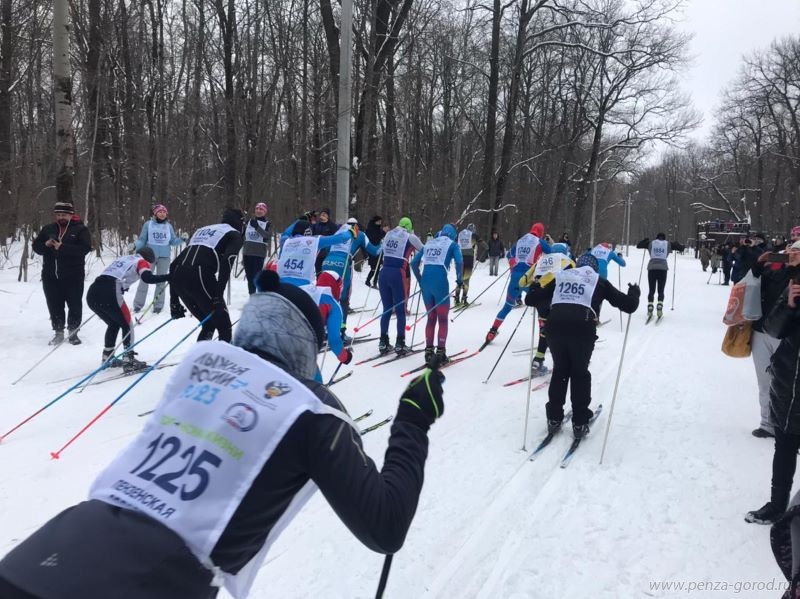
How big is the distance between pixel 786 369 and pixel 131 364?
735 cm

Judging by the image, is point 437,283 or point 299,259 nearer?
point 299,259

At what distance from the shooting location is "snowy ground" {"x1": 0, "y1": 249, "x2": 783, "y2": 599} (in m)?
3.35

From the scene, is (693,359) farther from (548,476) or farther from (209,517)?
(209,517)

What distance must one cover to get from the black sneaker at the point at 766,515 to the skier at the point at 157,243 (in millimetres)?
10124

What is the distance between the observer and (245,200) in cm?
1955

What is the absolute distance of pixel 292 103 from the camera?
73.7 feet

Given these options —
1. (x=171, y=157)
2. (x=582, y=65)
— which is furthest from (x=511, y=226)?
(x=171, y=157)

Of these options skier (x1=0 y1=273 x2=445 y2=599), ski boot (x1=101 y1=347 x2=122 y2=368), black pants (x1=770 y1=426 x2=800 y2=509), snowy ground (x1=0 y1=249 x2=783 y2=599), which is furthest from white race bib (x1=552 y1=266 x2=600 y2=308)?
ski boot (x1=101 y1=347 x2=122 y2=368)

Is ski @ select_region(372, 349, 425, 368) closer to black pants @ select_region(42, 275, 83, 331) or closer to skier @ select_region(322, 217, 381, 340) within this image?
skier @ select_region(322, 217, 381, 340)

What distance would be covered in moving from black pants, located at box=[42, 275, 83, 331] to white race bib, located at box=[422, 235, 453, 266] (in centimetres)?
552

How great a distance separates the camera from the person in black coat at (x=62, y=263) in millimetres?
8359

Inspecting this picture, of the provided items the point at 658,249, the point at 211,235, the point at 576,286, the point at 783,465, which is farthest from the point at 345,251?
the point at 658,249

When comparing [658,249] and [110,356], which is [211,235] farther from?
[658,249]

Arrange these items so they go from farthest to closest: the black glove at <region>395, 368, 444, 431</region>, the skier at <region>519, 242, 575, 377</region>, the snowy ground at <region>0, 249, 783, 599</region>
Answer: the skier at <region>519, 242, 575, 377</region>
the snowy ground at <region>0, 249, 783, 599</region>
the black glove at <region>395, 368, 444, 431</region>
